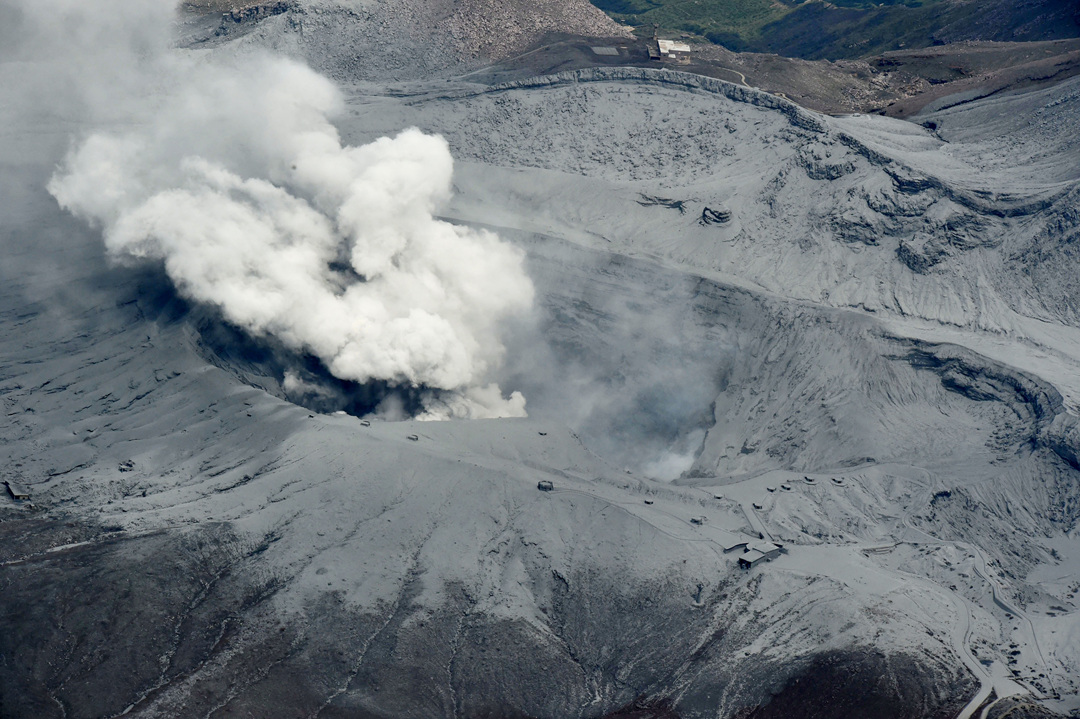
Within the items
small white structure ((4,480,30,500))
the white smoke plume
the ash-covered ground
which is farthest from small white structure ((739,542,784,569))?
small white structure ((4,480,30,500))

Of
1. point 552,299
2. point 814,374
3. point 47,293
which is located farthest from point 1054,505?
point 47,293

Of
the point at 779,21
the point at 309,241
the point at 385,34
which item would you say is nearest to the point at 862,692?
the point at 309,241

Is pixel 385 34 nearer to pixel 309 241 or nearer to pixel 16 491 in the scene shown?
pixel 309 241

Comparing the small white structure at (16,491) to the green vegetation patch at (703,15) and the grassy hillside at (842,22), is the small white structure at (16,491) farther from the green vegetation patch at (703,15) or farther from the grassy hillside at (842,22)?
the green vegetation patch at (703,15)

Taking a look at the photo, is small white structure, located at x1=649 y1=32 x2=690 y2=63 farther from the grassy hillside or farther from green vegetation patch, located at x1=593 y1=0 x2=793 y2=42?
green vegetation patch, located at x1=593 y1=0 x2=793 y2=42

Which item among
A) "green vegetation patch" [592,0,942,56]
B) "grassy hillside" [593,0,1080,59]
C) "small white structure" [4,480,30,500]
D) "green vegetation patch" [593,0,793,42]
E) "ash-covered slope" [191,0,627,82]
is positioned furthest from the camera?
"green vegetation patch" [593,0,793,42]

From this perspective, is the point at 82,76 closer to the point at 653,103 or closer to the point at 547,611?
the point at 653,103
